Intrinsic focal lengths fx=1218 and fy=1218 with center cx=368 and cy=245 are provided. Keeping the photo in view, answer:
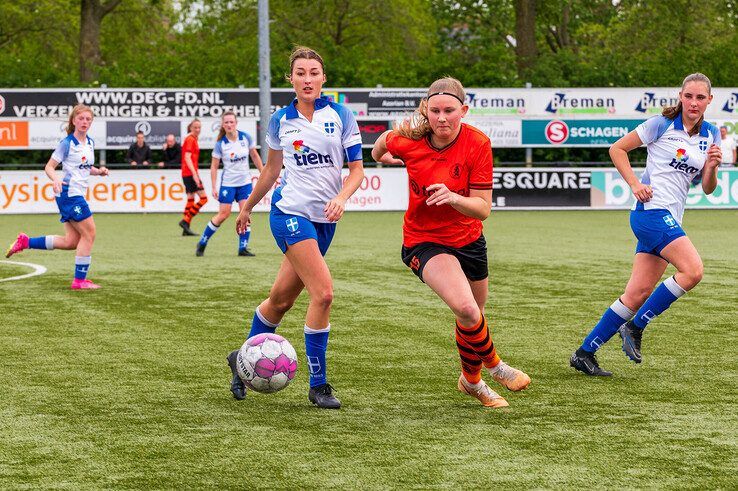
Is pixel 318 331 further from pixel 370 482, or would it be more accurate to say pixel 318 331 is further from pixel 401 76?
pixel 401 76

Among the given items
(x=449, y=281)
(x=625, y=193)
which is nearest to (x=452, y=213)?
(x=449, y=281)

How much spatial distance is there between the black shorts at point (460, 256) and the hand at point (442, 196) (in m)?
0.55

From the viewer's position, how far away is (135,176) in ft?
98.5

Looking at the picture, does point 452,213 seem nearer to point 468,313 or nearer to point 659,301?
point 468,313

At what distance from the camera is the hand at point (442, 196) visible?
6000mm

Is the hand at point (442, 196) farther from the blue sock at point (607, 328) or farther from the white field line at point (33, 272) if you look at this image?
the white field line at point (33, 272)

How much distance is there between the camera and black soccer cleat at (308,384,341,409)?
6.63 metres

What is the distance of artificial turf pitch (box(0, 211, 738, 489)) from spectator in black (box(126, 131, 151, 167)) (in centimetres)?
1605

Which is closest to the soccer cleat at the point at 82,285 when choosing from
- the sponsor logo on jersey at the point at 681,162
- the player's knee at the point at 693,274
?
the sponsor logo on jersey at the point at 681,162

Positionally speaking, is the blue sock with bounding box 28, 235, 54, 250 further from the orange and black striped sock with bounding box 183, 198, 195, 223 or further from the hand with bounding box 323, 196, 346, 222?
the hand with bounding box 323, 196, 346, 222

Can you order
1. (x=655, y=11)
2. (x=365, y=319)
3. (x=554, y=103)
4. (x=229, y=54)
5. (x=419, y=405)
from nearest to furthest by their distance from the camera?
(x=419, y=405) → (x=365, y=319) → (x=554, y=103) → (x=229, y=54) → (x=655, y=11)

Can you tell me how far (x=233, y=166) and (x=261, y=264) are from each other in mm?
2150

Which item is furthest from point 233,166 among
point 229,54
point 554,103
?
point 229,54

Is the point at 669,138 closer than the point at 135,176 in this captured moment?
Yes
